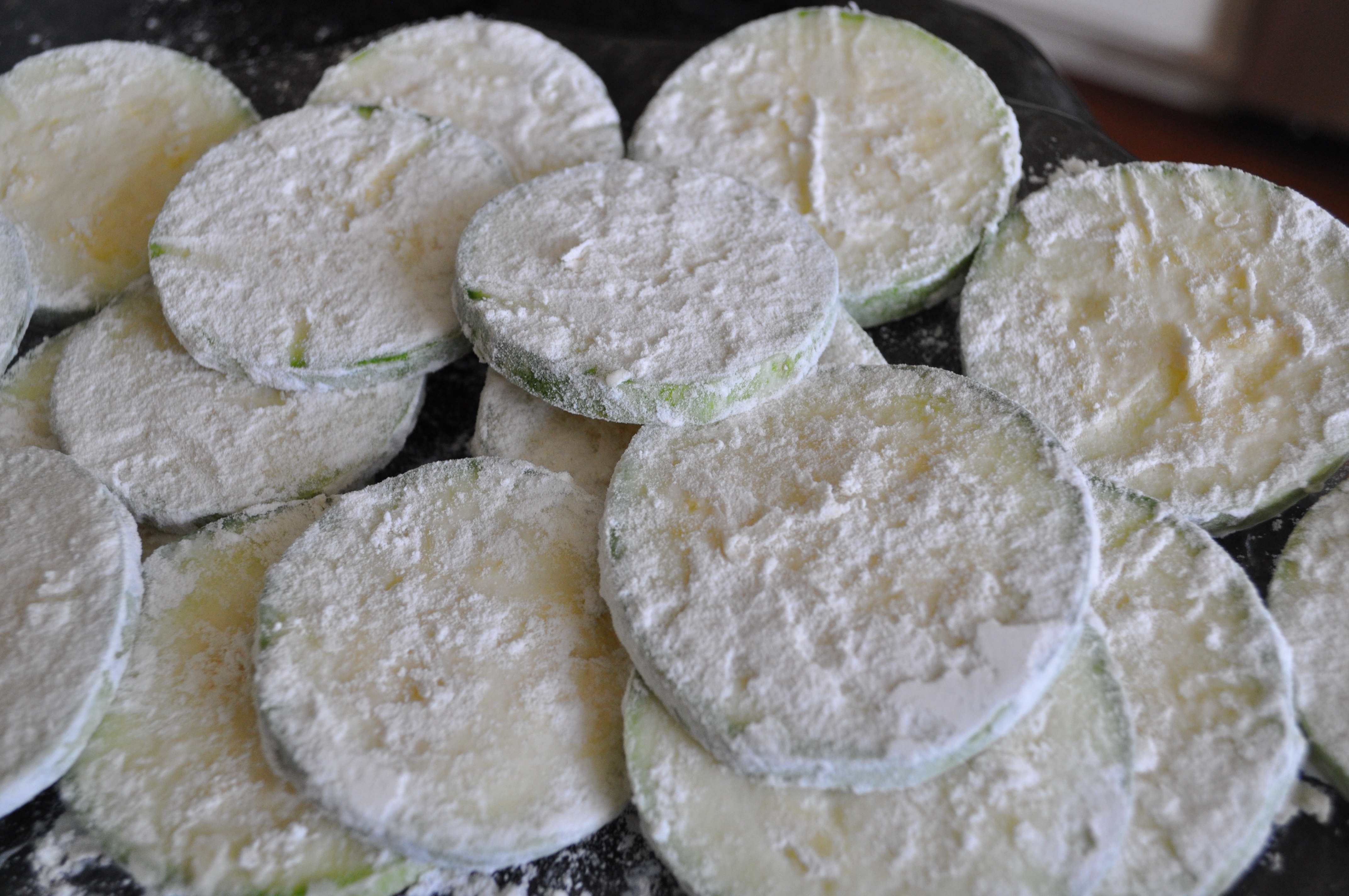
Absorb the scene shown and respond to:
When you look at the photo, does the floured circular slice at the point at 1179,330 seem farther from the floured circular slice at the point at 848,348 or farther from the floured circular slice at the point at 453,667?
the floured circular slice at the point at 453,667

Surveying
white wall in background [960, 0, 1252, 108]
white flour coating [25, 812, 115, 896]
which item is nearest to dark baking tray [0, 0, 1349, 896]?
white flour coating [25, 812, 115, 896]

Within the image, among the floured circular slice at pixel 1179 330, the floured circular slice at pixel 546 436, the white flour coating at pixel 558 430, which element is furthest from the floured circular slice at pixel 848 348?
the floured circular slice at pixel 546 436

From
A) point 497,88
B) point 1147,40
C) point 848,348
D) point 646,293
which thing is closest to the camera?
point 646,293

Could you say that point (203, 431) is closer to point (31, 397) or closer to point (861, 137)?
point (31, 397)

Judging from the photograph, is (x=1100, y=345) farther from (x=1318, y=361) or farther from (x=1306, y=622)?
(x=1306, y=622)

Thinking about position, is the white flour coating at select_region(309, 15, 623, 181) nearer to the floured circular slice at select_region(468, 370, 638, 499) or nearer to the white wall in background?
the floured circular slice at select_region(468, 370, 638, 499)

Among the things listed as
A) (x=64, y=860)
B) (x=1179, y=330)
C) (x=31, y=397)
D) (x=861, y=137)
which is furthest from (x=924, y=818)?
(x=31, y=397)
